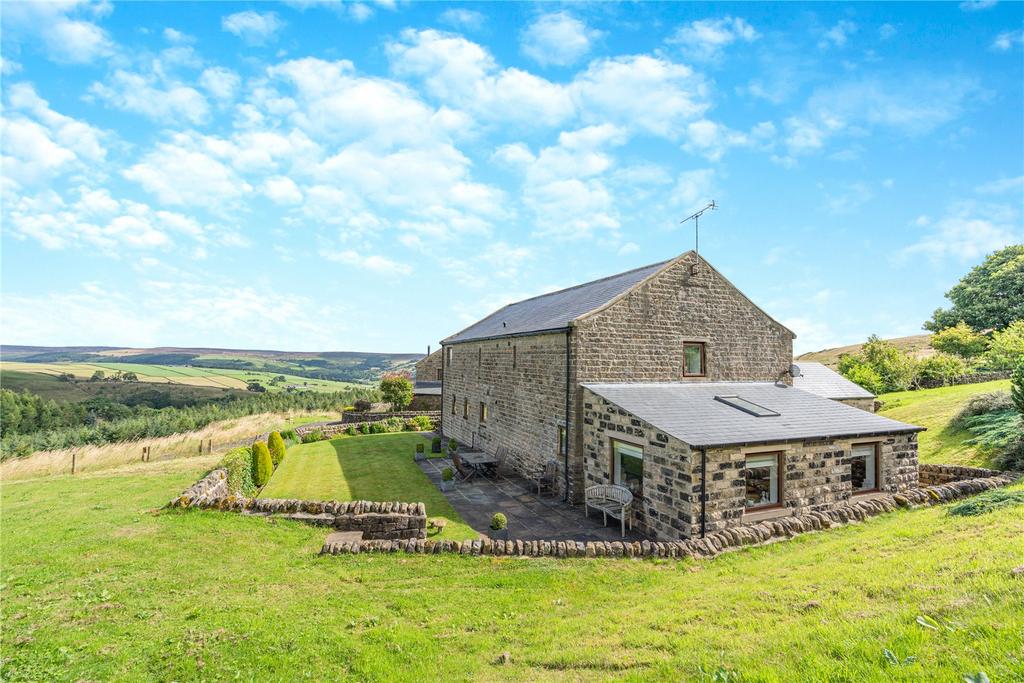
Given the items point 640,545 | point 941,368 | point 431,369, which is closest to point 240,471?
point 640,545

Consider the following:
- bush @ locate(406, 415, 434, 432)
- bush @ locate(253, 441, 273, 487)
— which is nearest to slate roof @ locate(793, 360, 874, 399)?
bush @ locate(406, 415, 434, 432)

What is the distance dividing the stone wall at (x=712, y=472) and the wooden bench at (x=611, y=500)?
0.40m

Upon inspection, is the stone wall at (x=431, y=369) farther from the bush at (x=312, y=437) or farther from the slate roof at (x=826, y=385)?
the slate roof at (x=826, y=385)

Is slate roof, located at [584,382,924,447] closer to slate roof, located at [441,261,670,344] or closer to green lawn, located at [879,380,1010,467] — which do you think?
slate roof, located at [441,261,670,344]

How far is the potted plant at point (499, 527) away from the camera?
12273 mm

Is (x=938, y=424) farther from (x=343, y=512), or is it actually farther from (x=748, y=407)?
(x=343, y=512)

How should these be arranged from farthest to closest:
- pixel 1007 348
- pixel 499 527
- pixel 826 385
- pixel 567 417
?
1. pixel 1007 348
2. pixel 826 385
3. pixel 567 417
4. pixel 499 527

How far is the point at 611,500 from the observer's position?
13.3 metres

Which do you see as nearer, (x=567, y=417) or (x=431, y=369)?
(x=567, y=417)

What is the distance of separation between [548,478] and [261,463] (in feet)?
37.1

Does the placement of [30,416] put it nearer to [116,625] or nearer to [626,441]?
[116,625]

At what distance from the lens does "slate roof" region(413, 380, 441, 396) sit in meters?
42.5

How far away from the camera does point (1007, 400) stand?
61.9ft

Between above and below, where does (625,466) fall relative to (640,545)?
above
